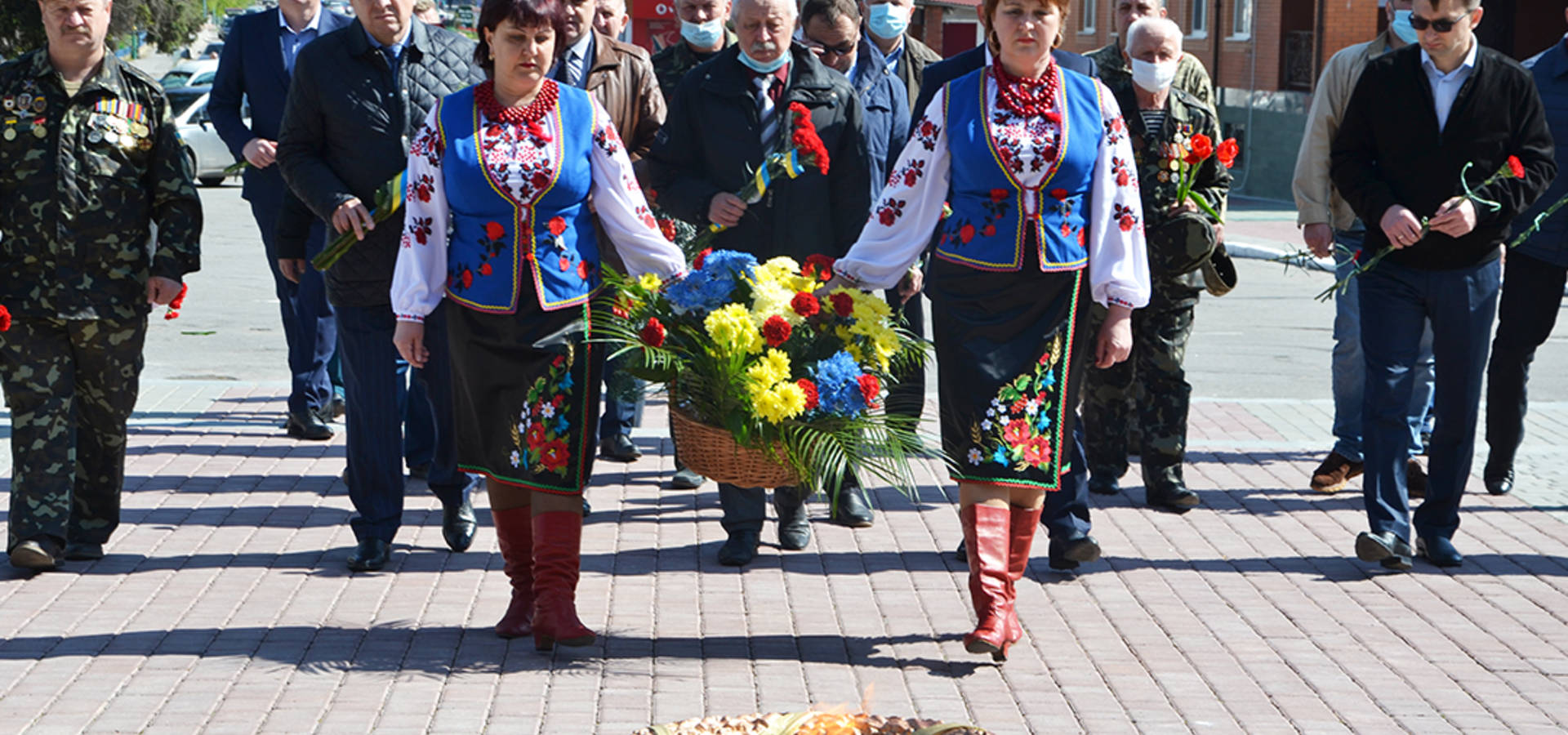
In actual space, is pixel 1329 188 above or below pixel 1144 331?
above

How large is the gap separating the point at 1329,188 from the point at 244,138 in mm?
4695

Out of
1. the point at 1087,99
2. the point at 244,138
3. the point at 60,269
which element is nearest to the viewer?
the point at 1087,99

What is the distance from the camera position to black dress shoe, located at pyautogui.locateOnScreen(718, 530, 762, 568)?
6.69m

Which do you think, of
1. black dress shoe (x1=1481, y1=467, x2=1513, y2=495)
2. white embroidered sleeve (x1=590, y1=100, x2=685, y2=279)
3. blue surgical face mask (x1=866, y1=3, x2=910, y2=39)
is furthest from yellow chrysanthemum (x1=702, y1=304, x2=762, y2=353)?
black dress shoe (x1=1481, y1=467, x2=1513, y2=495)

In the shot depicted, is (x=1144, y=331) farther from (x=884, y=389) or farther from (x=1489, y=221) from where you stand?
(x=884, y=389)

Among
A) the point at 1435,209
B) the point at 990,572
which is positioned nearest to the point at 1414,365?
the point at 1435,209

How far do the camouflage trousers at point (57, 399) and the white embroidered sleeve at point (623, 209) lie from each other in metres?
2.03

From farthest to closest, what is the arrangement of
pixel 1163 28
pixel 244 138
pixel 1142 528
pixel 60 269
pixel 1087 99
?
pixel 244 138 < pixel 1142 528 < pixel 1163 28 < pixel 60 269 < pixel 1087 99

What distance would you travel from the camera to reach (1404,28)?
25.2ft

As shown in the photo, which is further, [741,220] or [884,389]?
[741,220]

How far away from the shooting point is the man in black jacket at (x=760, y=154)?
675cm

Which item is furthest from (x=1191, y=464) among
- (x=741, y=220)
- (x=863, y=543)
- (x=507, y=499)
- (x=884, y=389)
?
(x=507, y=499)

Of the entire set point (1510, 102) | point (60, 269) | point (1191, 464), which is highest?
point (1510, 102)

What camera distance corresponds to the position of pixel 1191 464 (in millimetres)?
8680
